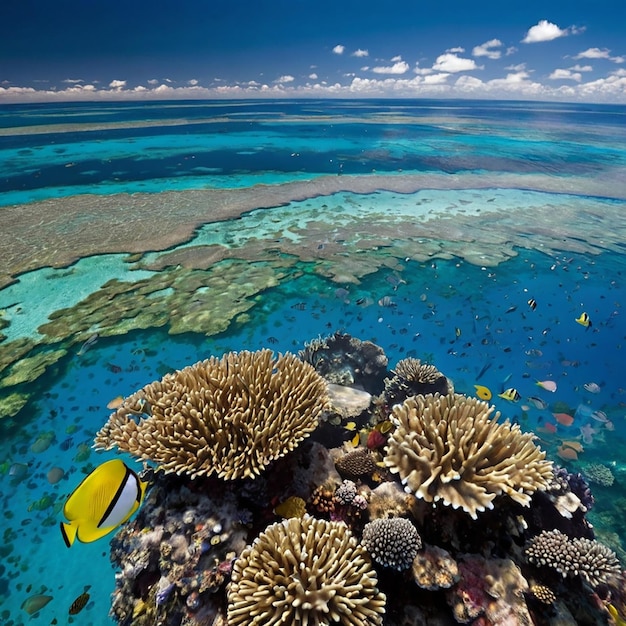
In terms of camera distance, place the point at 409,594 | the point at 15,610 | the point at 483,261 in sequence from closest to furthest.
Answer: the point at 409,594
the point at 15,610
the point at 483,261

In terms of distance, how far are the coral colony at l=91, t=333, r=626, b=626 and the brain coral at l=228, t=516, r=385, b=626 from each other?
13 mm

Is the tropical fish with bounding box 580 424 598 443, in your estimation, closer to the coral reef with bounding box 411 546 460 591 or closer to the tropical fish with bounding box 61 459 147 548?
the coral reef with bounding box 411 546 460 591

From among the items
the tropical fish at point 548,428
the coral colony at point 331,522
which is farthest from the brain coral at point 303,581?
the tropical fish at point 548,428

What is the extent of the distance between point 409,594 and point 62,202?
28.4 m

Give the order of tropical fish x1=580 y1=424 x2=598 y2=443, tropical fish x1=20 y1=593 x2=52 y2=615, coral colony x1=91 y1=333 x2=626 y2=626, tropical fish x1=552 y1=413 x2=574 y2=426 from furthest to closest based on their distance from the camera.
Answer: tropical fish x1=580 y1=424 x2=598 y2=443 → tropical fish x1=552 y1=413 x2=574 y2=426 → tropical fish x1=20 y1=593 x2=52 y2=615 → coral colony x1=91 y1=333 x2=626 y2=626

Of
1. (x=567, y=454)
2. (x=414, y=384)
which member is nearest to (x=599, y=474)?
(x=567, y=454)

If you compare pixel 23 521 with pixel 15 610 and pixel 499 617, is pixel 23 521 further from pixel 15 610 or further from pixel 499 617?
pixel 499 617

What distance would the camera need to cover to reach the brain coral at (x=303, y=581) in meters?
2.79

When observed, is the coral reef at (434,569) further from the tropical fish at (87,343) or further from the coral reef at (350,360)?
the tropical fish at (87,343)

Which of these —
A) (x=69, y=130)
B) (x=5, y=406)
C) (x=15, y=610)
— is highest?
(x=69, y=130)

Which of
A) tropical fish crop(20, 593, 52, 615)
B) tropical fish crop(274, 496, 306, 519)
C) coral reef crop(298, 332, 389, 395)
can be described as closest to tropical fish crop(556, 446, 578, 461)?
coral reef crop(298, 332, 389, 395)

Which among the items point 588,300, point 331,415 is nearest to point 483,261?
point 588,300

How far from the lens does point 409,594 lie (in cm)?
331

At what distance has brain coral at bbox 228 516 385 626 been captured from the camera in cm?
279
